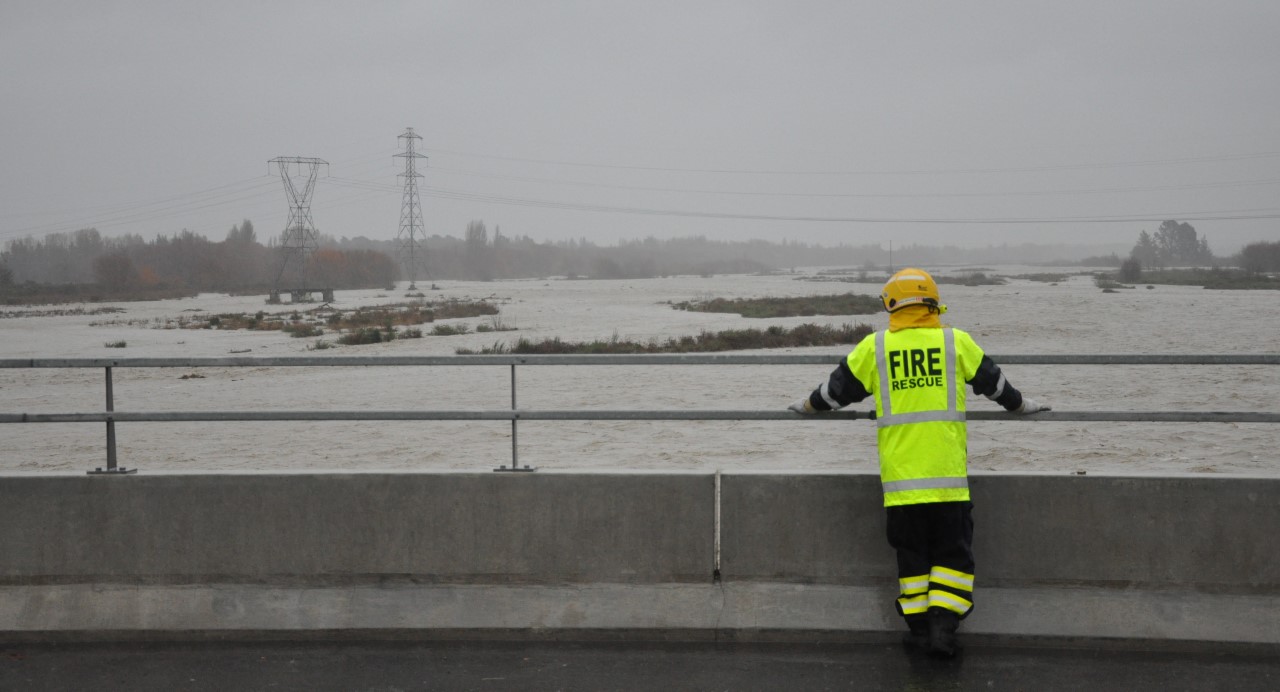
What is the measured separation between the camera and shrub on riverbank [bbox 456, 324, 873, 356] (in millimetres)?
33969

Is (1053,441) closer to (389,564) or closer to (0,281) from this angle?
(389,564)

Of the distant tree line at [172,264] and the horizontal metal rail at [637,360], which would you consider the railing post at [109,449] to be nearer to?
the horizontal metal rail at [637,360]

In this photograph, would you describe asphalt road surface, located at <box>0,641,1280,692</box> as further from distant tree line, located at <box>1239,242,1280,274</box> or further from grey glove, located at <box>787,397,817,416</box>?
distant tree line, located at <box>1239,242,1280,274</box>

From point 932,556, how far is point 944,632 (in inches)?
14.0

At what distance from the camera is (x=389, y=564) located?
5.60 meters

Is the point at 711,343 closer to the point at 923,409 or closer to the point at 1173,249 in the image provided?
the point at 923,409

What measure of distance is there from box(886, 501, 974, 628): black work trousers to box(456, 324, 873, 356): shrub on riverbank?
2755 centimetres

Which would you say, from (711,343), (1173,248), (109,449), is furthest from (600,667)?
(1173,248)

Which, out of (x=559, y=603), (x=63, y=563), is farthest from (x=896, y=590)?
(x=63, y=563)

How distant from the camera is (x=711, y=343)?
120 ft

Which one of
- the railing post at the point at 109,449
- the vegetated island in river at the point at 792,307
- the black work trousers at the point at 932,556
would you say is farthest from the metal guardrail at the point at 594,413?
the vegetated island in river at the point at 792,307

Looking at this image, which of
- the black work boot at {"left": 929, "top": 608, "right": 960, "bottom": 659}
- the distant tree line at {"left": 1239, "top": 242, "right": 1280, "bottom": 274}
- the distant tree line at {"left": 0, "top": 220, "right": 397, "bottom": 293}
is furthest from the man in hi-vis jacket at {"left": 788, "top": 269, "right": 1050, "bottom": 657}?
the distant tree line at {"left": 1239, "top": 242, "right": 1280, "bottom": 274}

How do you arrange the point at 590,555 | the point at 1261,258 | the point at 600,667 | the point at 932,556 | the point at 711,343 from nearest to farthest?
the point at 600,667 → the point at 932,556 → the point at 590,555 → the point at 711,343 → the point at 1261,258

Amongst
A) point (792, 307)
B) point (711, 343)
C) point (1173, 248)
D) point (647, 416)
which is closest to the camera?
point (647, 416)
